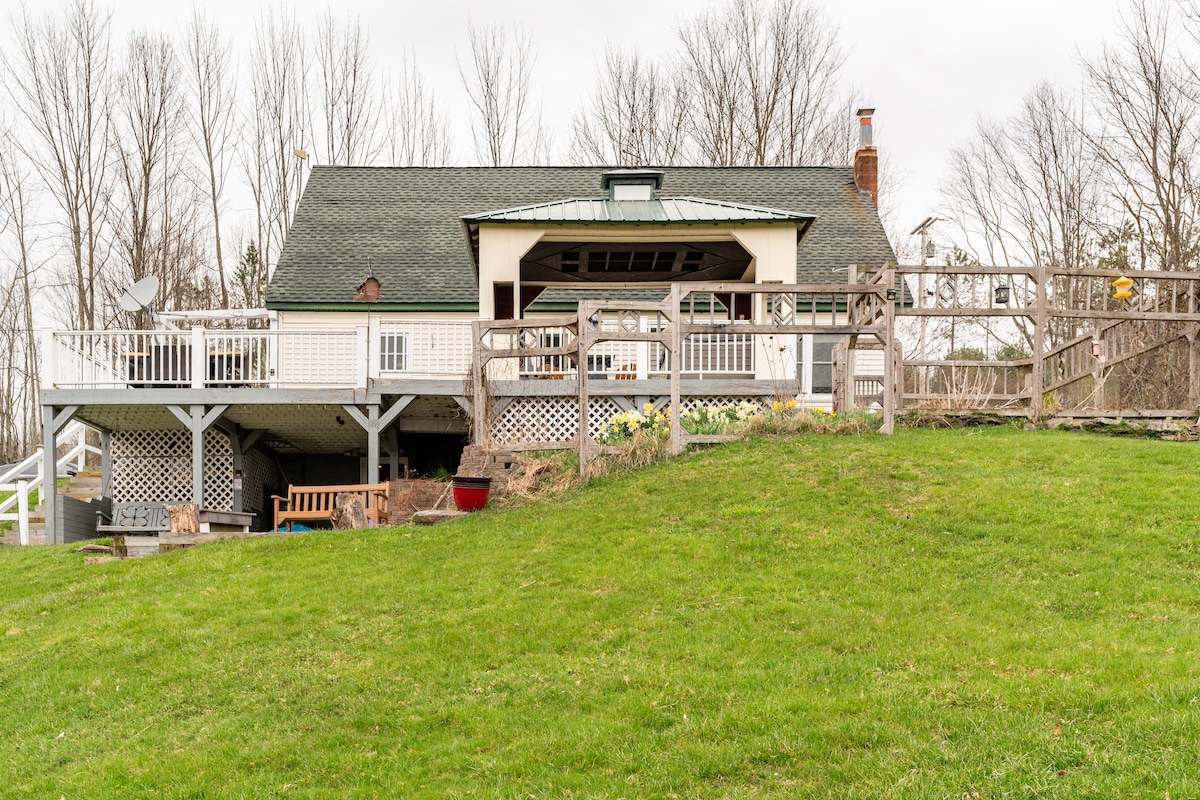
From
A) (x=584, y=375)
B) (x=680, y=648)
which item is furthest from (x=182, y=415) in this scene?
(x=680, y=648)

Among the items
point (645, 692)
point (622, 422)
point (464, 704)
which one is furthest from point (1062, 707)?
point (622, 422)

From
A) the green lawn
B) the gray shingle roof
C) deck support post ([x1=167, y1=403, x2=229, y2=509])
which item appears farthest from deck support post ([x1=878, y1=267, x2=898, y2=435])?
deck support post ([x1=167, y1=403, x2=229, y2=509])

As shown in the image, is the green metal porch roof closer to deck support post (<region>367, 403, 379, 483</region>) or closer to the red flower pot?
deck support post (<region>367, 403, 379, 483</region>)

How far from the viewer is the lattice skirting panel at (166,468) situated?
16344 mm

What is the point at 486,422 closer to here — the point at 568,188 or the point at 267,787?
the point at 267,787

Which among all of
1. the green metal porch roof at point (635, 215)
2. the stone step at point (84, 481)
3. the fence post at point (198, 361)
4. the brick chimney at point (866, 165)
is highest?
the brick chimney at point (866, 165)

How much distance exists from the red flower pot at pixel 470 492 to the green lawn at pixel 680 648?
844 millimetres

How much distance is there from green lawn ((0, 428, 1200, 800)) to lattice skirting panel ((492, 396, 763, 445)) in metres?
2.80

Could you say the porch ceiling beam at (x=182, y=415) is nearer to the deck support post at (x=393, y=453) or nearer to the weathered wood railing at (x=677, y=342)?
the deck support post at (x=393, y=453)

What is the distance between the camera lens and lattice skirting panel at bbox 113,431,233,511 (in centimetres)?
1634

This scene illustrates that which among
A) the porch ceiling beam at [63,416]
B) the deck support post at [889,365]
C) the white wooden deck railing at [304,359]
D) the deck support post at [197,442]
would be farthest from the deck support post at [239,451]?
the deck support post at [889,365]

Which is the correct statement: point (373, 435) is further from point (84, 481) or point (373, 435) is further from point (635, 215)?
point (84, 481)

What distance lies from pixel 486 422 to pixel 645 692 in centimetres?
768

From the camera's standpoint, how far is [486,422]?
13297 millimetres
